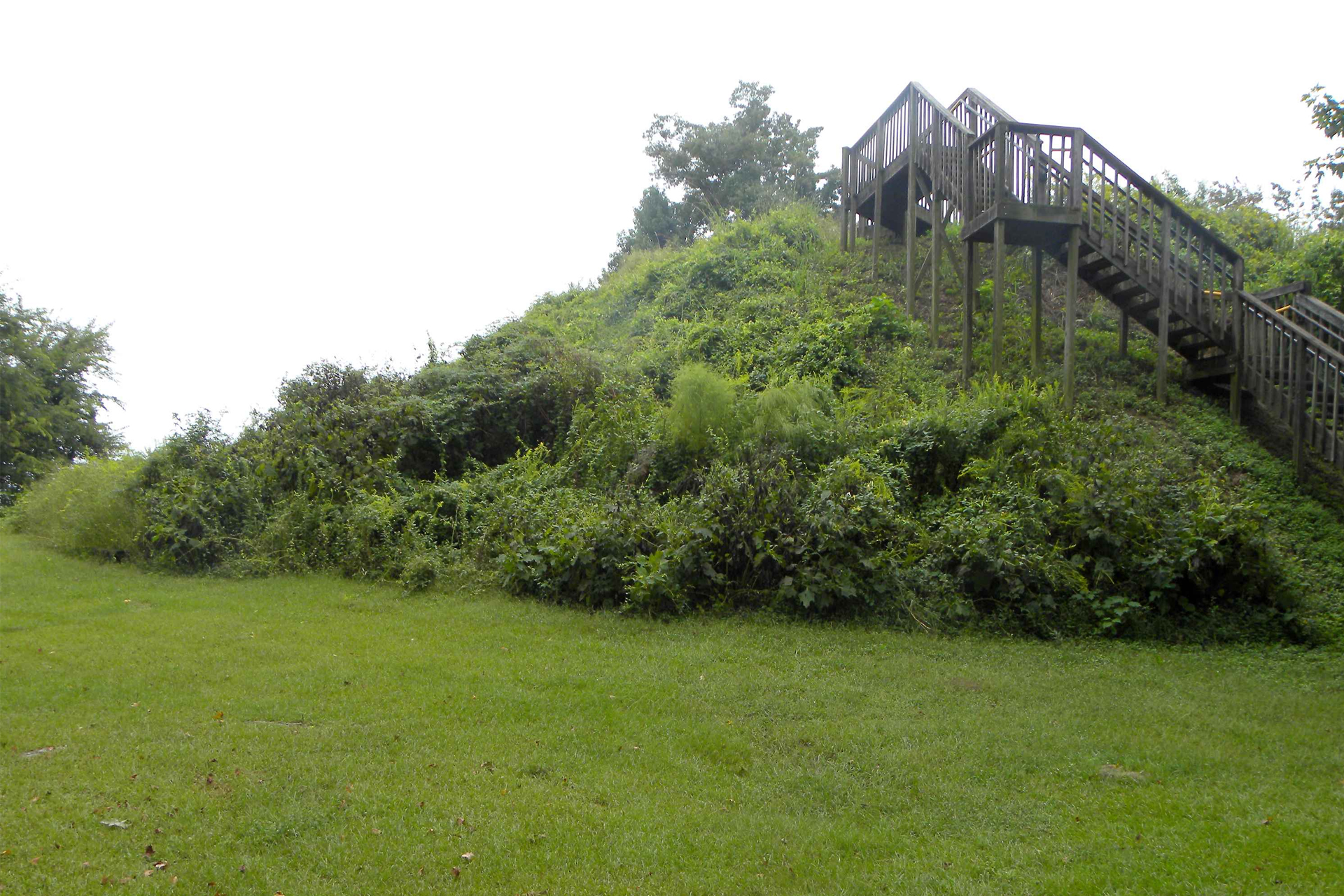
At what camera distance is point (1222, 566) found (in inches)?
371

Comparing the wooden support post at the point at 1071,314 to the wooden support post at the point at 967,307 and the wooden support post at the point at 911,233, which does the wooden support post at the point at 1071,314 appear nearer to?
the wooden support post at the point at 967,307

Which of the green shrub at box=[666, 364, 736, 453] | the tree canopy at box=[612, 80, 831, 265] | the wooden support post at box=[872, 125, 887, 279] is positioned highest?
the tree canopy at box=[612, 80, 831, 265]

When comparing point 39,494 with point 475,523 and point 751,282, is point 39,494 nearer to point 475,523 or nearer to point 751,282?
point 475,523

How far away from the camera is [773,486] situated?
34.8ft

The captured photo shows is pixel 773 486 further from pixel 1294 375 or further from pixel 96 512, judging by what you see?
pixel 96 512

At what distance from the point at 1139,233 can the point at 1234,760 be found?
9.88m

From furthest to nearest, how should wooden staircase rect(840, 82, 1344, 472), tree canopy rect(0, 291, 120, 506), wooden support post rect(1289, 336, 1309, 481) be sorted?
tree canopy rect(0, 291, 120, 506) → wooden staircase rect(840, 82, 1344, 472) → wooden support post rect(1289, 336, 1309, 481)

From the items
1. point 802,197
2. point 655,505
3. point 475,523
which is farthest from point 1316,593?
point 802,197

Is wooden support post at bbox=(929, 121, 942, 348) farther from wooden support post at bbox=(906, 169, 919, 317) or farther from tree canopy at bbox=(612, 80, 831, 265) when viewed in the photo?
tree canopy at bbox=(612, 80, 831, 265)

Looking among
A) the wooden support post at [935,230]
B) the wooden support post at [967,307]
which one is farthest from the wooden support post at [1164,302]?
the wooden support post at [935,230]

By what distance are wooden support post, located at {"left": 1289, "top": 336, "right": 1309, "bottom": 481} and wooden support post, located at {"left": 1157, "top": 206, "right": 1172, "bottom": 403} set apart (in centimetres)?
188

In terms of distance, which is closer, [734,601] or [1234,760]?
[1234,760]

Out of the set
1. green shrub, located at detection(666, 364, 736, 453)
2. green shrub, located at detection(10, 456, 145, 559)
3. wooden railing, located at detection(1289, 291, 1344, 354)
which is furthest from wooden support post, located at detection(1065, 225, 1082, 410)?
green shrub, located at detection(10, 456, 145, 559)

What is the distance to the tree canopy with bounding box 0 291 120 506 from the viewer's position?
2989 centimetres
